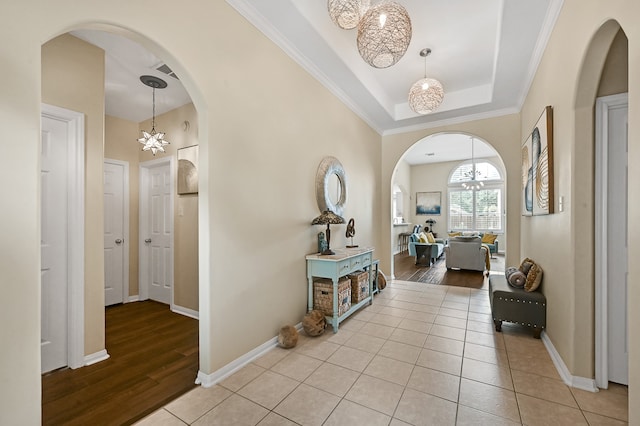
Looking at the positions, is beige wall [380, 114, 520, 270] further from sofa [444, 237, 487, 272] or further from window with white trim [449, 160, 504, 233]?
window with white trim [449, 160, 504, 233]

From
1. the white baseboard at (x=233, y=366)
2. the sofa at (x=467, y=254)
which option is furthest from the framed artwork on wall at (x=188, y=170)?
the sofa at (x=467, y=254)

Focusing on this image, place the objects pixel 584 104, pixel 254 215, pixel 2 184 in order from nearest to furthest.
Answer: pixel 2 184
pixel 584 104
pixel 254 215

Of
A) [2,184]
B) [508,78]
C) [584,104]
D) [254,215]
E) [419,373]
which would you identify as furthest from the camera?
[508,78]

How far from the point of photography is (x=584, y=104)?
1974 mm

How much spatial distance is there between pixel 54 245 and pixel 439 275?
605 cm

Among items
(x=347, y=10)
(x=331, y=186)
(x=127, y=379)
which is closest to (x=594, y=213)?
(x=347, y=10)

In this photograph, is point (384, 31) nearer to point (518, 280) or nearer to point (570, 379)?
point (518, 280)

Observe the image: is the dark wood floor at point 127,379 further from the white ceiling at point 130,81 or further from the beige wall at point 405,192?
the beige wall at point 405,192

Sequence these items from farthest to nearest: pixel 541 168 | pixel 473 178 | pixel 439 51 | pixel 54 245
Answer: pixel 473 178
pixel 439 51
pixel 541 168
pixel 54 245

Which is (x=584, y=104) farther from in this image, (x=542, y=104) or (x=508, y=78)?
(x=508, y=78)

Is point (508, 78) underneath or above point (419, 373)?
above

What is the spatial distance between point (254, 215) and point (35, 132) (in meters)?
1.46

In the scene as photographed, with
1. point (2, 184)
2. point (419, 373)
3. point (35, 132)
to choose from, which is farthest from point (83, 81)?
point (419, 373)

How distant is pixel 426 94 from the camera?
142 inches
